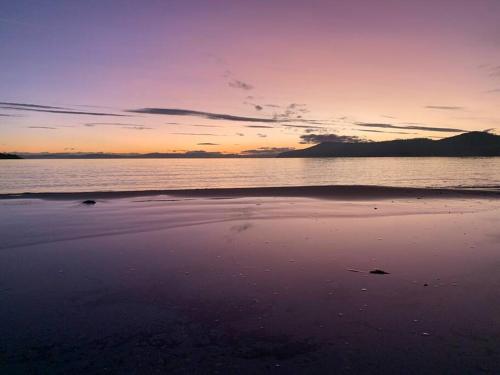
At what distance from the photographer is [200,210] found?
2294cm

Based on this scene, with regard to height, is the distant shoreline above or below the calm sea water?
above

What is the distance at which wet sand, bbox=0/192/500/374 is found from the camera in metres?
5.79

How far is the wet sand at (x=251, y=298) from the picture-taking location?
19.0 ft

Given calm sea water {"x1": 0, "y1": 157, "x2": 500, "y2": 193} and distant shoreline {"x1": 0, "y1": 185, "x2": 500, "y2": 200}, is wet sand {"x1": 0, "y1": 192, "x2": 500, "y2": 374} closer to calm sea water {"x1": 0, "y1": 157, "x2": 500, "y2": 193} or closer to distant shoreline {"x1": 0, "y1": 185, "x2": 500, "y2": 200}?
distant shoreline {"x1": 0, "y1": 185, "x2": 500, "y2": 200}

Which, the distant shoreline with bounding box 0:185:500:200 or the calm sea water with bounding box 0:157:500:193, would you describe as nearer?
the distant shoreline with bounding box 0:185:500:200

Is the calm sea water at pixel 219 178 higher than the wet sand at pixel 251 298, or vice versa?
the wet sand at pixel 251 298

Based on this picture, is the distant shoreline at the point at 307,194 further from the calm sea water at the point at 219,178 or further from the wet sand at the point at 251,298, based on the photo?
the wet sand at the point at 251,298

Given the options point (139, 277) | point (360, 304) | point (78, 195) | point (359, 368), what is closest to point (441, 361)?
point (359, 368)

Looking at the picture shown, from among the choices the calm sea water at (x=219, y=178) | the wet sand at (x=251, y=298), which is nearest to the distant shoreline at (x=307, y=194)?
the calm sea water at (x=219, y=178)

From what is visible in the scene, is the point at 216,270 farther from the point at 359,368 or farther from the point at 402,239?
the point at 402,239

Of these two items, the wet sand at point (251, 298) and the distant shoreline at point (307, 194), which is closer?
the wet sand at point (251, 298)

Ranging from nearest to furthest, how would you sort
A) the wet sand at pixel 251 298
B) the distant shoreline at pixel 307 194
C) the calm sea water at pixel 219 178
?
the wet sand at pixel 251 298
the distant shoreline at pixel 307 194
the calm sea water at pixel 219 178

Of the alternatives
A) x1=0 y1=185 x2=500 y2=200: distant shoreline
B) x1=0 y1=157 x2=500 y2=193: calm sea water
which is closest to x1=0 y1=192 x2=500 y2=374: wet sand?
x1=0 y1=185 x2=500 y2=200: distant shoreline

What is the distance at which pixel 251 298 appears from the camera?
8.20 meters
